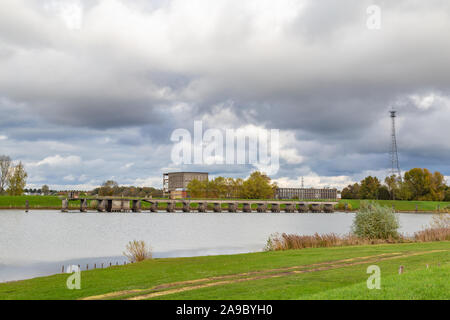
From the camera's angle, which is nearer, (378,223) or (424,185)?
(378,223)

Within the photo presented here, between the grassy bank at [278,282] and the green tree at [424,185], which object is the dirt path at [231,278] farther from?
the green tree at [424,185]

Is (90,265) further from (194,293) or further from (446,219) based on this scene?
(446,219)

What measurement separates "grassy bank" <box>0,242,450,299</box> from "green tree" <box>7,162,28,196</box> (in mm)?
137273

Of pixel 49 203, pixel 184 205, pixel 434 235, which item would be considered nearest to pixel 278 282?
pixel 434 235

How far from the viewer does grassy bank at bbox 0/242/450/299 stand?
39.7ft

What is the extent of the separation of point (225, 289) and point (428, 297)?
19.4 feet

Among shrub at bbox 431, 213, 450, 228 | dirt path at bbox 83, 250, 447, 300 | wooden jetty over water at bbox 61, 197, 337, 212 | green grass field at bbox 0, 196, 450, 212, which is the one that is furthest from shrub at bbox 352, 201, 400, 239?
wooden jetty over water at bbox 61, 197, 337, 212

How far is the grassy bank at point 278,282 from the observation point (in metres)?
12.1

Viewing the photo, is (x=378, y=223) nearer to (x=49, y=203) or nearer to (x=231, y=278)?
(x=231, y=278)

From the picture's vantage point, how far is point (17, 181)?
14350 cm

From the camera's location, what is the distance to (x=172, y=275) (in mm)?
18297

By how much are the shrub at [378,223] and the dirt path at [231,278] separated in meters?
13.0

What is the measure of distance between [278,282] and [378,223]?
23.3 metres
